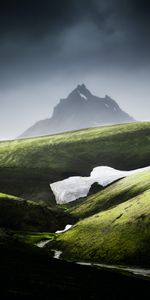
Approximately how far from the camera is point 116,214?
102188mm

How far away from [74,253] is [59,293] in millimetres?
44940

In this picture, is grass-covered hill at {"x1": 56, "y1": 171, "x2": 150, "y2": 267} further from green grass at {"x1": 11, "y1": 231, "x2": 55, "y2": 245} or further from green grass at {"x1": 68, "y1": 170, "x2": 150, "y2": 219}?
green grass at {"x1": 68, "y1": 170, "x2": 150, "y2": 219}

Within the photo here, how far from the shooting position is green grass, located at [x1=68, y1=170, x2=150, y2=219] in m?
134

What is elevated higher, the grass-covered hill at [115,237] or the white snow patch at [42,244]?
the grass-covered hill at [115,237]

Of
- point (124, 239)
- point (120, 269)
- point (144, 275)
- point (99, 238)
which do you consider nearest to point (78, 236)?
point (99, 238)

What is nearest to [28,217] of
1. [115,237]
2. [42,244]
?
[42,244]

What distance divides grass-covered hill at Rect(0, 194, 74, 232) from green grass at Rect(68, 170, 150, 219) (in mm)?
9474

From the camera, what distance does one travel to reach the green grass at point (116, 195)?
13450 centimetres

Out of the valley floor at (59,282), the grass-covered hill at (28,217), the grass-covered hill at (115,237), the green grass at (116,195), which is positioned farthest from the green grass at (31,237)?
the valley floor at (59,282)

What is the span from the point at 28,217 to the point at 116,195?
3085 centimetres

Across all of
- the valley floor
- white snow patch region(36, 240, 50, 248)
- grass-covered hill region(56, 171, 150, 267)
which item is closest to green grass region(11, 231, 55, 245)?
white snow patch region(36, 240, 50, 248)

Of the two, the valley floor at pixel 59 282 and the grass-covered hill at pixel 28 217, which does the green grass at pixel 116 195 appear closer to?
the grass-covered hill at pixel 28 217

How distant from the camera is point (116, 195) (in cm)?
14200

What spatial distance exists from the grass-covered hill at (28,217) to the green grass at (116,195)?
9.47 meters
